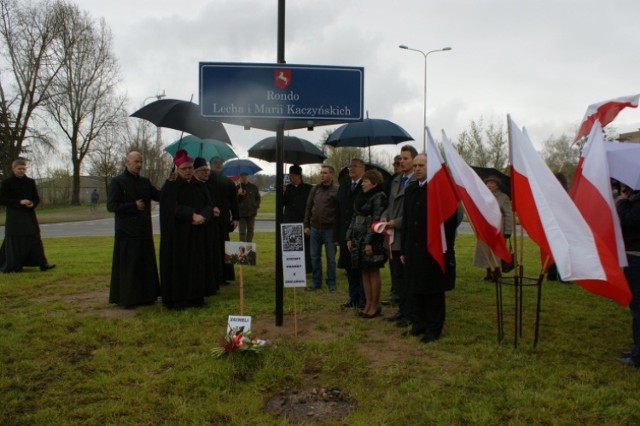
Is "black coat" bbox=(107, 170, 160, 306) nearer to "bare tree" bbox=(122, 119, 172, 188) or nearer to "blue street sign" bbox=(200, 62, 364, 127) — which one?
"blue street sign" bbox=(200, 62, 364, 127)

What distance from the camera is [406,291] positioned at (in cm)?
587

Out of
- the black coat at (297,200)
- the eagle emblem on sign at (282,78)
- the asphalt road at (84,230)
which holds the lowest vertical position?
the asphalt road at (84,230)

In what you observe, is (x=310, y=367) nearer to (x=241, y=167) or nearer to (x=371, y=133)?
(x=371, y=133)

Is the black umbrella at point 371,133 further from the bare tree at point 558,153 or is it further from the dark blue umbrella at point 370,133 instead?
the bare tree at point 558,153

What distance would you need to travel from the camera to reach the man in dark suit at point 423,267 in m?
5.38

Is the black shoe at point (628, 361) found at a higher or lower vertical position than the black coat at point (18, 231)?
lower

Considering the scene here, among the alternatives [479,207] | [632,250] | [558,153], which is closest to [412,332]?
[479,207]

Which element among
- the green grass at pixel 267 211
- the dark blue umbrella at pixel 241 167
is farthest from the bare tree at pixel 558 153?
the dark blue umbrella at pixel 241 167

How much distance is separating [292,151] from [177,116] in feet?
Answer: 9.52

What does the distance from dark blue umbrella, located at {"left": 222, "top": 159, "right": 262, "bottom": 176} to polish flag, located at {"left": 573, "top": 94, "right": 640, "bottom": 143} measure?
7.26 m

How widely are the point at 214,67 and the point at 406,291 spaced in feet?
10.7

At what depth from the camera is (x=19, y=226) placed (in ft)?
32.2

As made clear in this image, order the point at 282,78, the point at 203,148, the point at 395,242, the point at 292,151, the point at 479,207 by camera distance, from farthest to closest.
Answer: the point at 292,151
the point at 203,148
the point at 395,242
the point at 282,78
the point at 479,207

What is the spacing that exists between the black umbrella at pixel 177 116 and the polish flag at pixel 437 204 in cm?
326
